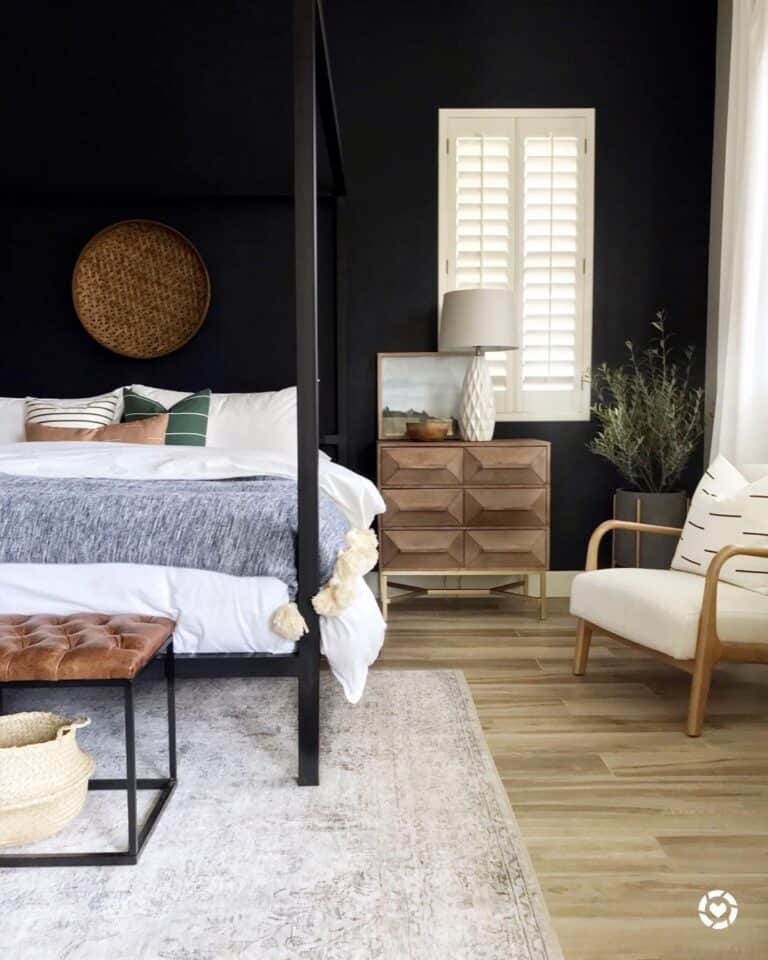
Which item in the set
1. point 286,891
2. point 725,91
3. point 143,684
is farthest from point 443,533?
point 725,91

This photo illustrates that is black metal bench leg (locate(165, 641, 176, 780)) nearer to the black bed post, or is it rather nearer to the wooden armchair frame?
the black bed post

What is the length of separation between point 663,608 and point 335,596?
1.20m

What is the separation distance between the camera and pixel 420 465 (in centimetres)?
Answer: 404

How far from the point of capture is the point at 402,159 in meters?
4.50

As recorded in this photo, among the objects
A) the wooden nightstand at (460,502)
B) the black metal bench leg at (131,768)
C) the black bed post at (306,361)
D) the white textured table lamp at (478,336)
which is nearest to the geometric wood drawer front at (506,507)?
the wooden nightstand at (460,502)

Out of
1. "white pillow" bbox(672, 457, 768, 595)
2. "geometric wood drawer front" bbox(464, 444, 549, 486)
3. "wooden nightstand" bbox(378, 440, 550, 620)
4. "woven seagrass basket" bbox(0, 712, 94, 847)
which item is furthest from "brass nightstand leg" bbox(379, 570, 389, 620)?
"woven seagrass basket" bbox(0, 712, 94, 847)

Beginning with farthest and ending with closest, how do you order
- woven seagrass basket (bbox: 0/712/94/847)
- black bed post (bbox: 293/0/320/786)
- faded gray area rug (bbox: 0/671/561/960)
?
black bed post (bbox: 293/0/320/786) < woven seagrass basket (bbox: 0/712/94/847) < faded gray area rug (bbox: 0/671/561/960)

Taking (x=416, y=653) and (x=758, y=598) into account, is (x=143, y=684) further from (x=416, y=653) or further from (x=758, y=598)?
(x=758, y=598)

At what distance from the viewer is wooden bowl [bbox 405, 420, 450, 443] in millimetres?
4250

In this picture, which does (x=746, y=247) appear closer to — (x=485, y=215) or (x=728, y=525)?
(x=485, y=215)

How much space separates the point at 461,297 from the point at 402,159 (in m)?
0.96

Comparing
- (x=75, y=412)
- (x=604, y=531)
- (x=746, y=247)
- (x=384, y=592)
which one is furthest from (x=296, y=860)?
(x=746, y=247)

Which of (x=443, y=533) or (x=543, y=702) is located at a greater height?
(x=443, y=533)

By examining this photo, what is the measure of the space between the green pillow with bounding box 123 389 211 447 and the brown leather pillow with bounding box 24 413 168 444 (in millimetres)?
52
